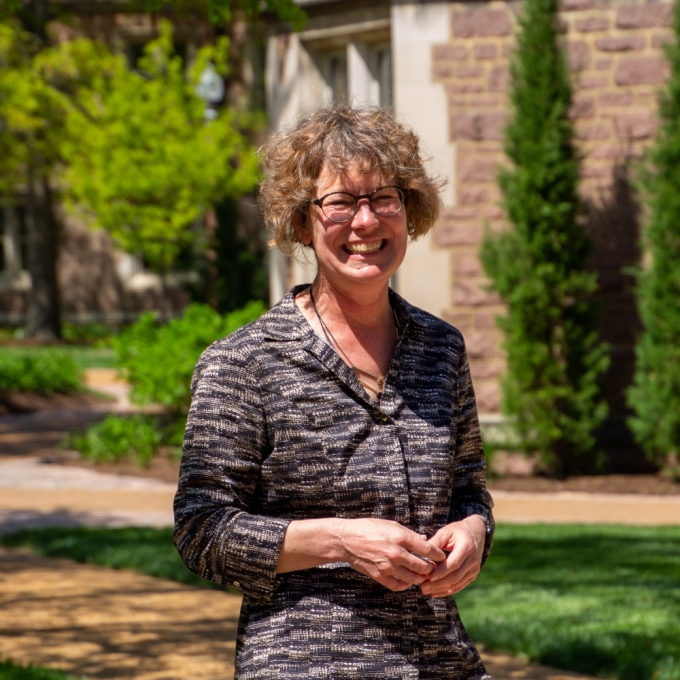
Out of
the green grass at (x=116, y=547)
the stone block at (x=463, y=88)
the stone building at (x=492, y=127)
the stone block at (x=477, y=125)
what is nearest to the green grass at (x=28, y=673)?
the green grass at (x=116, y=547)

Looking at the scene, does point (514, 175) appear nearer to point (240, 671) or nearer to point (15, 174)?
point (240, 671)

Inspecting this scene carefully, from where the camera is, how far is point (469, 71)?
8.98 metres

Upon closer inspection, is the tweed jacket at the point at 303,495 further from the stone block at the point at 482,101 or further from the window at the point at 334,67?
the window at the point at 334,67

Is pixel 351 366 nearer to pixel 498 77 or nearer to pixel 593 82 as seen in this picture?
pixel 498 77

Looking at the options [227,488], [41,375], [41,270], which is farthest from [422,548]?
[41,270]

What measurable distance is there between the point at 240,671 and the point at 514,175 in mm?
7236

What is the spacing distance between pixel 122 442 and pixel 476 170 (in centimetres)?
436

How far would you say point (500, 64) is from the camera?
29.5 ft

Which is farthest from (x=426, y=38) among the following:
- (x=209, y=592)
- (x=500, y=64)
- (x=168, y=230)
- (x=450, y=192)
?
(x=168, y=230)

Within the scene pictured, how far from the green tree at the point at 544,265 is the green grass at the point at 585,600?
6.97 feet

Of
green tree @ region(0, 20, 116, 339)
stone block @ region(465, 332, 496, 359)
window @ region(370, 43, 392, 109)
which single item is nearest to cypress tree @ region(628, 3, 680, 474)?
stone block @ region(465, 332, 496, 359)

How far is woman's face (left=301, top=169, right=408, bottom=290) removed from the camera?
7.04ft

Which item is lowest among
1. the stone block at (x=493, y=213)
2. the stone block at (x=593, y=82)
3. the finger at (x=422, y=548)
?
the finger at (x=422, y=548)

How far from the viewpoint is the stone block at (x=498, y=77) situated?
29.5ft
